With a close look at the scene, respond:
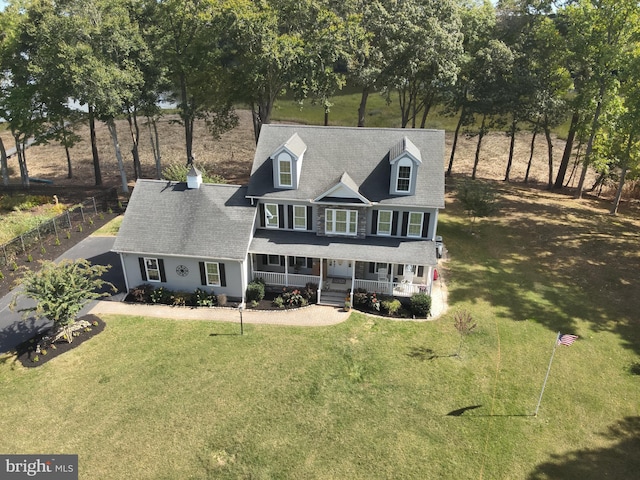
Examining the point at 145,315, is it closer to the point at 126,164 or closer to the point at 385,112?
the point at 126,164

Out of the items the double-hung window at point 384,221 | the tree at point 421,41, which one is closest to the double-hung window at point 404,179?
the double-hung window at point 384,221

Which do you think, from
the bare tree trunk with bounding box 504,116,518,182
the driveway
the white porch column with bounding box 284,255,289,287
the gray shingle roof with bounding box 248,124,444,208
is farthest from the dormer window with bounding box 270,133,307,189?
the bare tree trunk with bounding box 504,116,518,182

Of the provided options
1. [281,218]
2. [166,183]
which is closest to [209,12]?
[166,183]

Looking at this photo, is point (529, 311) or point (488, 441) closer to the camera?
point (488, 441)

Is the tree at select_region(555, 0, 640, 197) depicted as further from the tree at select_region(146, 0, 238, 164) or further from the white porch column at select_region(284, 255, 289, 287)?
the tree at select_region(146, 0, 238, 164)

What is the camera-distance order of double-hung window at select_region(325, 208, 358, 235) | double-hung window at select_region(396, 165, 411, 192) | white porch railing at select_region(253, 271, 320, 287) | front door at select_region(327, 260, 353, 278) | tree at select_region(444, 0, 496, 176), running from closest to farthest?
double-hung window at select_region(396, 165, 411, 192) < white porch railing at select_region(253, 271, 320, 287) < double-hung window at select_region(325, 208, 358, 235) < front door at select_region(327, 260, 353, 278) < tree at select_region(444, 0, 496, 176)

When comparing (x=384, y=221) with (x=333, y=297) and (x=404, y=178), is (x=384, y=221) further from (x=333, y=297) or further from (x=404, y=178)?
(x=333, y=297)

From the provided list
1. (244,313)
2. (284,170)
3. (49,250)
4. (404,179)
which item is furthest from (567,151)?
(49,250)
